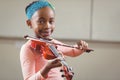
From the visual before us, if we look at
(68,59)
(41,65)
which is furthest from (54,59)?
(68,59)

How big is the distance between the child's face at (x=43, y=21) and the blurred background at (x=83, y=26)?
79 centimetres

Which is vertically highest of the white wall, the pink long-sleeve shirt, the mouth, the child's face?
the child's face

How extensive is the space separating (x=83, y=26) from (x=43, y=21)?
0.83 metres

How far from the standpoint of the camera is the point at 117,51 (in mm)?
1642

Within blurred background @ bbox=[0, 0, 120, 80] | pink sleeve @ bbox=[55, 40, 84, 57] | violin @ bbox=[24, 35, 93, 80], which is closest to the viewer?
violin @ bbox=[24, 35, 93, 80]

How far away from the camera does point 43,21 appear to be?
80cm

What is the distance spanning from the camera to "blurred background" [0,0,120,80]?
1.60 metres

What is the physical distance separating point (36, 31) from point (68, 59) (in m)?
0.85

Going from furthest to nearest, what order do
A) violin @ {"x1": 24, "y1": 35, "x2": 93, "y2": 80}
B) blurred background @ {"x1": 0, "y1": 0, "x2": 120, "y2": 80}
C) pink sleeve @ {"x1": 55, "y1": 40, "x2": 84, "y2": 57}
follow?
blurred background @ {"x1": 0, "y1": 0, "x2": 120, "y2": 80}, pink sleeve @ {"x1": 55, "y1": 40, "x2": 84, "y2": 57}, violin @ {"x1": 24, "y1": 35, "x2": 93, "y2": 80}

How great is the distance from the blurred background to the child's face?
786 millimetres

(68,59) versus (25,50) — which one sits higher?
(25,50)

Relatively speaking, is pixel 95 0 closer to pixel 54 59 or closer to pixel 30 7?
pixel 30 7

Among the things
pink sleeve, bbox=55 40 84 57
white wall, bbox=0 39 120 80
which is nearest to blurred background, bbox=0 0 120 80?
white wall, bbox=0 39 120 80

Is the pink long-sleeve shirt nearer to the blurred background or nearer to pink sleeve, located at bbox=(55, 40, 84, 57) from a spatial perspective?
pink sleeve, located at bbox=(55, 40, 84, 57)
